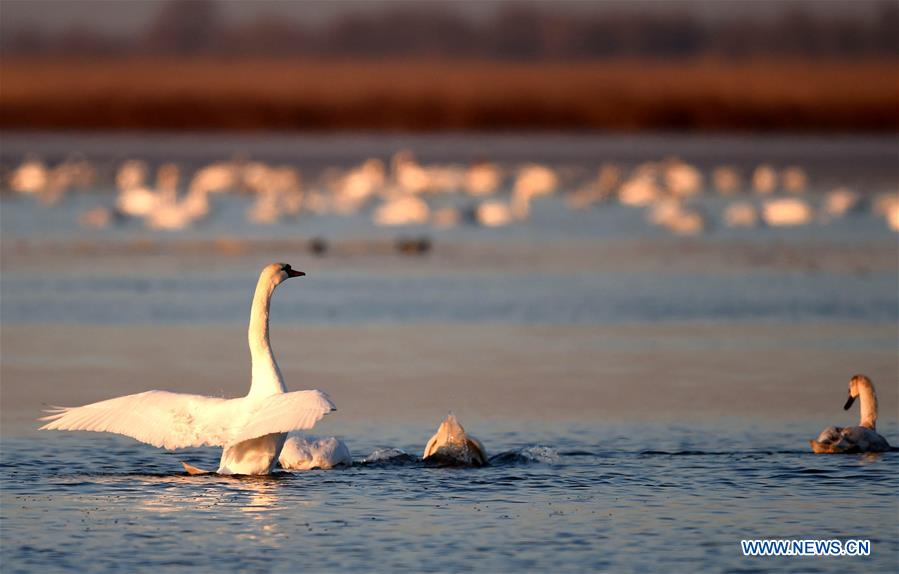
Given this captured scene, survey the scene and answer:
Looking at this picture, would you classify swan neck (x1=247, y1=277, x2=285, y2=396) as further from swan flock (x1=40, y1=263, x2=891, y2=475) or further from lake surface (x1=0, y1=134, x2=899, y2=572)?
lake surface (x1=0, y1=134, x2=899, y2=572)

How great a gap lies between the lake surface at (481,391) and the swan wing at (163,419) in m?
0.28

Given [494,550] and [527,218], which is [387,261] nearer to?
[527,218]

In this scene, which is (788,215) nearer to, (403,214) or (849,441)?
(403,214)

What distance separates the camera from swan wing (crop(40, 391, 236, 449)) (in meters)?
9.79

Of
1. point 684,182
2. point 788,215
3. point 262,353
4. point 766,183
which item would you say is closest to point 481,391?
point 262,353

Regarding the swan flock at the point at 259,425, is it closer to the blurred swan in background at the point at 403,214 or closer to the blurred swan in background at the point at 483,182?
the blurred swan in background at the point at 403,214

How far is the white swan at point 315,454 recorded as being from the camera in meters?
10.3

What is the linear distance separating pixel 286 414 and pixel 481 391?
3840 millimetres

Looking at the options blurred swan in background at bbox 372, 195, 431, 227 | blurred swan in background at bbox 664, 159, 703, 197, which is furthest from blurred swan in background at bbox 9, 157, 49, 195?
blurred swan in background at bbox 664, 159, 703, 197

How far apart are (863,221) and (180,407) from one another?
2272 cm

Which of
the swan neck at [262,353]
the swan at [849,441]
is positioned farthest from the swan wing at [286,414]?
the swan at [849,441]

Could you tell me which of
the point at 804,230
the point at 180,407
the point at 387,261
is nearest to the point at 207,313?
the point at 387,261

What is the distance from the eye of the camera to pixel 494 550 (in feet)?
27.6

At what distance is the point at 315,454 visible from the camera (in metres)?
10.4
